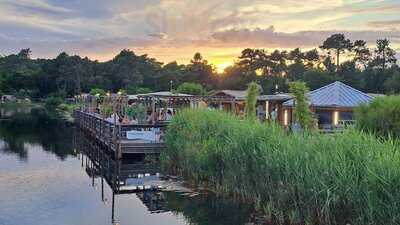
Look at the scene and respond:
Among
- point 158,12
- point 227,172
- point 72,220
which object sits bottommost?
point 72,220

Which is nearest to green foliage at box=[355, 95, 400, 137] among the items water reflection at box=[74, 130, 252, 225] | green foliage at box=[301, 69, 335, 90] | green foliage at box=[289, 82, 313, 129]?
green foliage at box=[289, 82, 313, 129]

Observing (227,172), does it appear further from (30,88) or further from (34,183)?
(30,88)

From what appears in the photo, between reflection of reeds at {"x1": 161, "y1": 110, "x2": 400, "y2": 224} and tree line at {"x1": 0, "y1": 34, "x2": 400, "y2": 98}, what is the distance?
1978 inches

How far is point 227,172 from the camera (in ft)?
49.6

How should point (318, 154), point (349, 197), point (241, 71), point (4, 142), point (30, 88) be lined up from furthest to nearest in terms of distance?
point (30, 88) < point (241, 71) < point (4, 142) < point (318, 154) < point (349, 197)

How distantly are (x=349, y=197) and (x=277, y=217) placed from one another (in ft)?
9.07

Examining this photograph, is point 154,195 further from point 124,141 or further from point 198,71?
point 198,71

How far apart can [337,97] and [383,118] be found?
48.9 feet

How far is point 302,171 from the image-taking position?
36.8ft

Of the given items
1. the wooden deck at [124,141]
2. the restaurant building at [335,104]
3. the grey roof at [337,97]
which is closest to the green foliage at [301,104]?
the wooden deck at [124,141]

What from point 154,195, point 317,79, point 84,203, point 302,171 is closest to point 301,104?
point 154,195

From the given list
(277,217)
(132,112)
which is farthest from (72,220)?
(132,112)

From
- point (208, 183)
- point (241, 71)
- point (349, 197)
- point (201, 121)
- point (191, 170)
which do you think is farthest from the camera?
point (241, 71)

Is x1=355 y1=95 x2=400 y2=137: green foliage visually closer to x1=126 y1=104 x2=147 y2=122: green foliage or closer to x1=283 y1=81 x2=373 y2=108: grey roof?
x1=283 y1=81 x2=373 y2=108: grey roof
